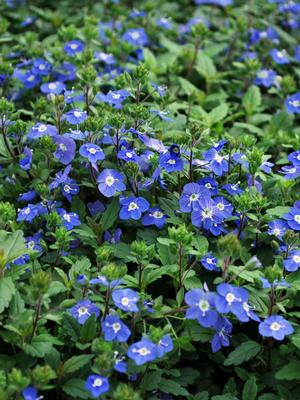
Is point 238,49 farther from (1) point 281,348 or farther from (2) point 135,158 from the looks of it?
(1) point 281,348

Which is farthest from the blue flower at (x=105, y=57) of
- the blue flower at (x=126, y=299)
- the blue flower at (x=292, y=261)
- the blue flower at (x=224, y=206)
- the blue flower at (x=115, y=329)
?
the blue flower at (x=115, y=329)

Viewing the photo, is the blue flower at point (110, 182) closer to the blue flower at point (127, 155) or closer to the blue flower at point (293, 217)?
the blue flower at point (127, 155)

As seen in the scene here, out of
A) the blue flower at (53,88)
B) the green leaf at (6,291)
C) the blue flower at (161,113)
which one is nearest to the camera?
the green leaf at (6,291)

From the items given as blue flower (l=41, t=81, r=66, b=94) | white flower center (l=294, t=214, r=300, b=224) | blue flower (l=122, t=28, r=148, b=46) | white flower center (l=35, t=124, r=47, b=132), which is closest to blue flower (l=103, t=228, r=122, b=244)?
white flower center (l=35, t=124, r=47, b=132)

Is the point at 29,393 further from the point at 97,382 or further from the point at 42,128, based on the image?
the point at 42,128

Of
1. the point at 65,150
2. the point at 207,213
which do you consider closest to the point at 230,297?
the point at 207,213

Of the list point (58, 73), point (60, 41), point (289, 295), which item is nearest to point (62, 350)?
point (289, 295)

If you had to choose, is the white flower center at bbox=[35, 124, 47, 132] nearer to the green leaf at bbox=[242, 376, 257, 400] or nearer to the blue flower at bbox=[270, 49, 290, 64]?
the green leaf at bbox=[242, 376, 257, 400]
